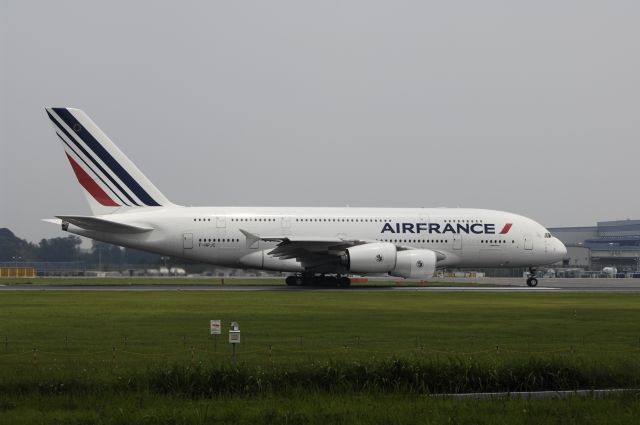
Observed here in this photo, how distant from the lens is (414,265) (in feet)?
171

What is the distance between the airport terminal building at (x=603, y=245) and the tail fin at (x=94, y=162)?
72.7 meters

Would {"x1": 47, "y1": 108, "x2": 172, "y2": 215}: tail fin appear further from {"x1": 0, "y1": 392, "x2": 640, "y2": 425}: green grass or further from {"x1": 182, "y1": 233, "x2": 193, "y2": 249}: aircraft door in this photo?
{"x1": 0, "y1": 392, "x2": 640, "y2": 425}: green grass

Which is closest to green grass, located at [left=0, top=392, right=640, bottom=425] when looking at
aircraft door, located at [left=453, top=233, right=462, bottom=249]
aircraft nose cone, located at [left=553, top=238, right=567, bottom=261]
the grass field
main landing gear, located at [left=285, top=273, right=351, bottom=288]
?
the grass field

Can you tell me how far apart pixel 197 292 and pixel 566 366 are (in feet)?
99.6

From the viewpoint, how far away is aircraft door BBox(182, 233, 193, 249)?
53.2 metres

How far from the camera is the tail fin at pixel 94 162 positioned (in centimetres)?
5309

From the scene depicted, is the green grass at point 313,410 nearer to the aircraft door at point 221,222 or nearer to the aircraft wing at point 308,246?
the aircraft wing at point 308,246

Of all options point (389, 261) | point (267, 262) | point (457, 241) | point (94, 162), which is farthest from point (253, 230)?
point (457, 241)

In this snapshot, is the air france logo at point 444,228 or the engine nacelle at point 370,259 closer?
the engine nacelle at point 370,259

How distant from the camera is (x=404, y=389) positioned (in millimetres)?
16594

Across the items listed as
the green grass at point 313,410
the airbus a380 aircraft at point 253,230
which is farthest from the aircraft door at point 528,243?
the green grass at point 313,410

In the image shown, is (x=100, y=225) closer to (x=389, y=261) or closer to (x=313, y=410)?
(x=389, y=261)

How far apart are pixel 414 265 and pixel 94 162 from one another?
1962 centimetres

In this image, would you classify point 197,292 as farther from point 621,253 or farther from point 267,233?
point 621,253
